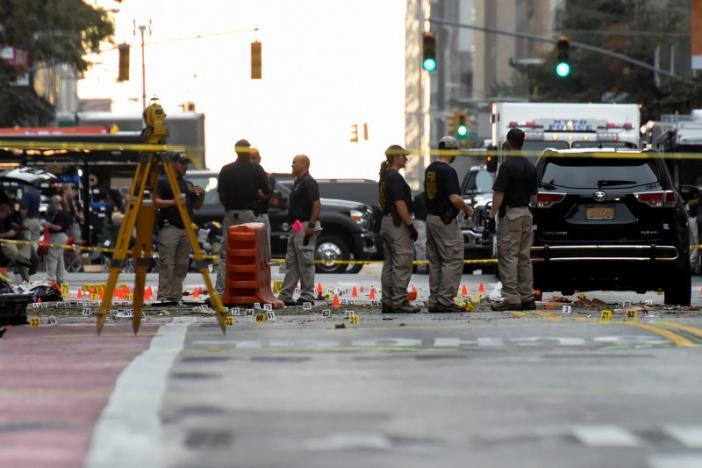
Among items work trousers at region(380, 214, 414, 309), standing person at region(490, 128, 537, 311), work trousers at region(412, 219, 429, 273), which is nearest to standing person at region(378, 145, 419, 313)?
work trousers at region(380, 214, 414, 309)

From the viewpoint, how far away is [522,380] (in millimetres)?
10539

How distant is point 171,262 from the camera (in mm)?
19422

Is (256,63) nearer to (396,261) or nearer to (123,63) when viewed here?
(123,63)

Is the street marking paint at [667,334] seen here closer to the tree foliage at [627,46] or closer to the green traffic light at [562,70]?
the green traffic light at [562,70]

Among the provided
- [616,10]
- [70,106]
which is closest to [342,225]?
[616,10]

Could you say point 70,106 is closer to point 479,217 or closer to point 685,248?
point 479,217

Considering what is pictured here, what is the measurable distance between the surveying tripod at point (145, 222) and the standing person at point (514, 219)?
14.9 ft

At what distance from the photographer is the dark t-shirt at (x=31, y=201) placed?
2698 centimetres

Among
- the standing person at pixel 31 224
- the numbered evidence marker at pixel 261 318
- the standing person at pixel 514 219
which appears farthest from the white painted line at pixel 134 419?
the standing person at pixel 31 224

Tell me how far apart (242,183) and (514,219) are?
10.8ft

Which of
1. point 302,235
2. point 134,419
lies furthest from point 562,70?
point 134,419

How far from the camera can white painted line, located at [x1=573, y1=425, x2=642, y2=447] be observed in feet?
26.2

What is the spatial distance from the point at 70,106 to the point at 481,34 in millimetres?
32246

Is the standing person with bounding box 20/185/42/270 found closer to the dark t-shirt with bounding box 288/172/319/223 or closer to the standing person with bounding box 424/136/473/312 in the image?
the dark t-shirt with bounding box 288/172/319/223
